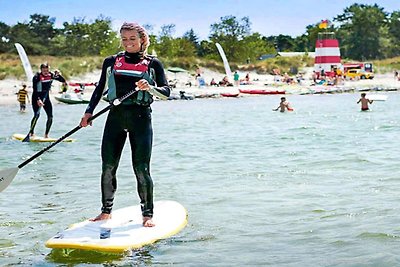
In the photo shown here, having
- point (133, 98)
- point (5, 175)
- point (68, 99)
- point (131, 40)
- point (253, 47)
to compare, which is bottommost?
point (68, 99)

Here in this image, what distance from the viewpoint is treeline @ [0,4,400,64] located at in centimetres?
6400

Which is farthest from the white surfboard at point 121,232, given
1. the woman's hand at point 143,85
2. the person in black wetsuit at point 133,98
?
the woman's hand at point 143,85

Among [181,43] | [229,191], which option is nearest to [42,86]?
[229,191]

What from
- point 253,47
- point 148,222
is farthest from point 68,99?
point 253,47

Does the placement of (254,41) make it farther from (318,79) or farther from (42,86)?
(42,86)

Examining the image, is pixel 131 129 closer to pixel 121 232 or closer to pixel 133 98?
pixel 133 98

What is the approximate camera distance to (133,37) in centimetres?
555

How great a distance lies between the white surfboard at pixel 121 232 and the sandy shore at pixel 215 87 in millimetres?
31813

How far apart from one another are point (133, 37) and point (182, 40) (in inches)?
2454

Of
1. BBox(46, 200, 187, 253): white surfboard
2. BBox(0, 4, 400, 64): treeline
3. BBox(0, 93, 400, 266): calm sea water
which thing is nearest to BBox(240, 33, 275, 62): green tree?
BBox(0, 4, 400, 64): treeline

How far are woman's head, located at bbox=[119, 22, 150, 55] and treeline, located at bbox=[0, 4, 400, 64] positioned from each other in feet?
162

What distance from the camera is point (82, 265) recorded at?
4949 millimetres

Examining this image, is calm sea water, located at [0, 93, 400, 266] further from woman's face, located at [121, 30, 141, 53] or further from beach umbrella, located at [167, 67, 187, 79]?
beach umbrella, located at [167, 67, 187, 79]

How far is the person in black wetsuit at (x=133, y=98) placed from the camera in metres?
5.58
